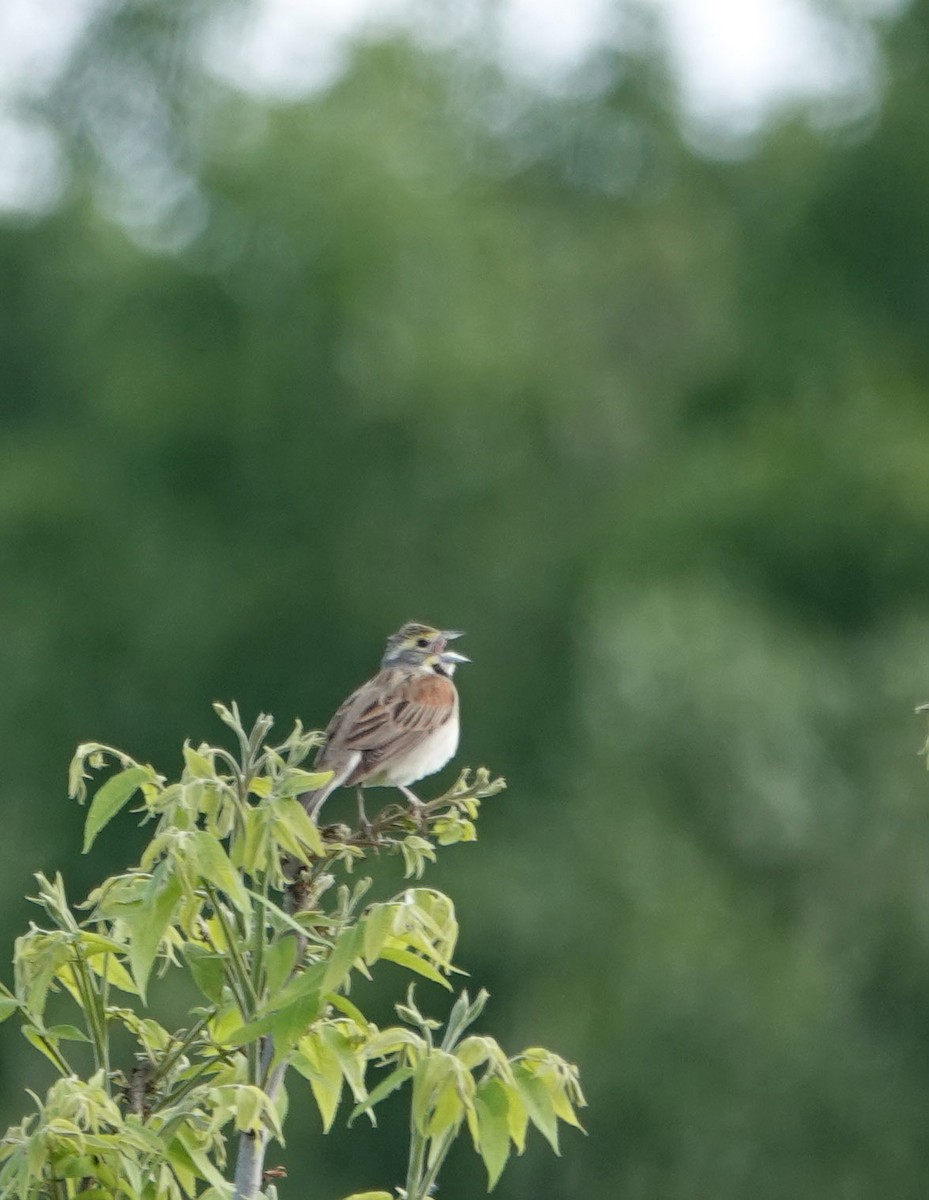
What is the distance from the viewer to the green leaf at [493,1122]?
4.06 m

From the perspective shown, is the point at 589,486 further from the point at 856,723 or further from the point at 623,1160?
the point at 623,1160

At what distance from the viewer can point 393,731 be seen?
7980mm

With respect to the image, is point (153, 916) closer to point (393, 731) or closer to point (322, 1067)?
point (322, 1067)

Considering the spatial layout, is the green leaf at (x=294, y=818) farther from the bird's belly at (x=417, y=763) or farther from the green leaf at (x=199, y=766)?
the bird's belly at (x=417, y=763)

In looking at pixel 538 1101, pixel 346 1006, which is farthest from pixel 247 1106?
pixel 538 1101

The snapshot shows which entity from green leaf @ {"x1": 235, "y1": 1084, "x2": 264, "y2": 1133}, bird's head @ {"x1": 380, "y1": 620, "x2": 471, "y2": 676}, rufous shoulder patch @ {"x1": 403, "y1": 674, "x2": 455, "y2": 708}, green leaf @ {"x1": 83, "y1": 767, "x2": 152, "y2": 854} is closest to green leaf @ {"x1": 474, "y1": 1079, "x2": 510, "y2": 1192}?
green leaf @ {"x1": 235, "y1": 1084, "x2": 264, "y2": 1133}

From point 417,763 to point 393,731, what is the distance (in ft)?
0.90

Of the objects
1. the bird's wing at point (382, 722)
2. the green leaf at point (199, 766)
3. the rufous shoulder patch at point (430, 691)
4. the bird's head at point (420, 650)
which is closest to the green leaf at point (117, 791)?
the green leaf at point (199, 766)

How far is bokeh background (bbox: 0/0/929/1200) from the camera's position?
101 ft

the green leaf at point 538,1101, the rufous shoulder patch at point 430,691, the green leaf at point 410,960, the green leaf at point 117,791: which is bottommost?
the green leaf at point 538,1101

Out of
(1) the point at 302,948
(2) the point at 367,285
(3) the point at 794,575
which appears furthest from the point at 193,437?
(1) the point at 302,948

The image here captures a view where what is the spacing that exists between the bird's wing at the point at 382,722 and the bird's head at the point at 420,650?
0.53 meters

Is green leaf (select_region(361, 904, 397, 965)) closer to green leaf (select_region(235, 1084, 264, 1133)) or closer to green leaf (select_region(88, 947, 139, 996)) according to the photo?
green leaf (select_region(235, 1084, 264, 1133))

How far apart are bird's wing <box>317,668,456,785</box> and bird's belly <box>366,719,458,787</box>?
28 millimetres
